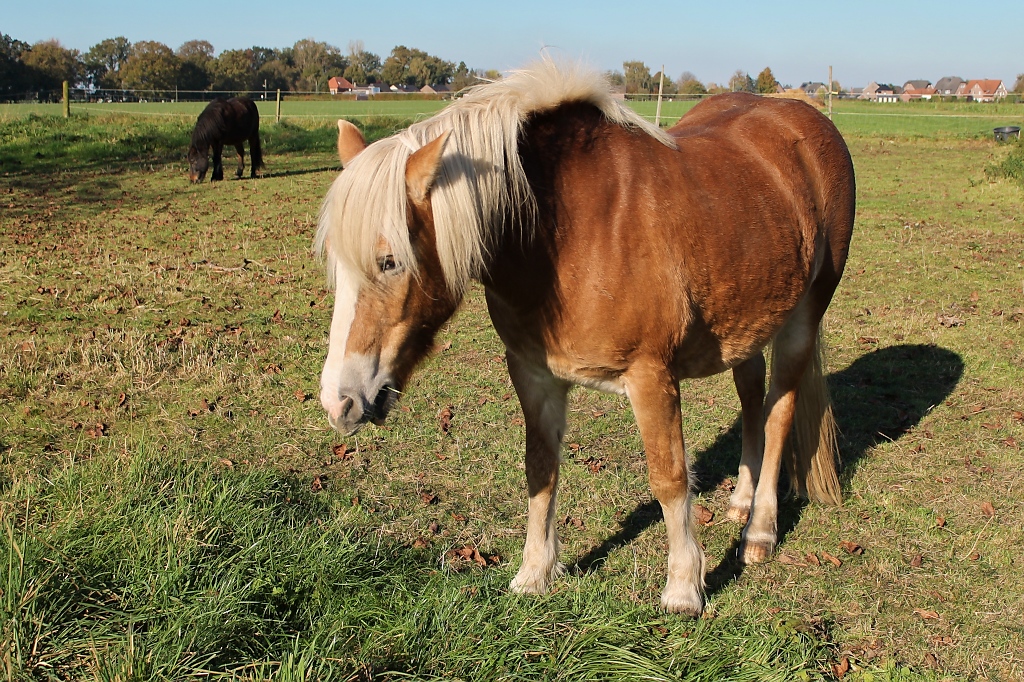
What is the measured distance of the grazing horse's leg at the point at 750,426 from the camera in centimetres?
A: 454

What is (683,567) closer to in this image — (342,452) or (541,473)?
(541,473)

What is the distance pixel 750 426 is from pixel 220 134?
17.0 m

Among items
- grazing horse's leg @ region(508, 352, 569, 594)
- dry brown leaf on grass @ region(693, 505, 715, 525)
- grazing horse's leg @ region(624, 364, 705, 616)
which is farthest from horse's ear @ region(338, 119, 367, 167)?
dry brown leaf on grass @ region(693, 505, 715, 525)

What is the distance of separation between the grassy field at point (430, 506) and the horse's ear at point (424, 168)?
1.51 m

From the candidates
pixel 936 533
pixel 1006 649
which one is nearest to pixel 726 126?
pixel 936 533

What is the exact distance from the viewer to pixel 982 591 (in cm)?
368

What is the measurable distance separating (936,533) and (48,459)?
5.20 meters

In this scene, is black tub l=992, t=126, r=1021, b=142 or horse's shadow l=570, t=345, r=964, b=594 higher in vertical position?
black tub l=992, t=126, r=1021, b=142

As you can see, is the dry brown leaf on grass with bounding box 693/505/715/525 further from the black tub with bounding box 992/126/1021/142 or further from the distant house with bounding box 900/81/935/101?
the distant house with bounding box 900/81/935/101

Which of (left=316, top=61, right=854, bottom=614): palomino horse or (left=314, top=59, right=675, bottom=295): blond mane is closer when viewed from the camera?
(left=314, top=59, right=675, bottom=295): blond mane

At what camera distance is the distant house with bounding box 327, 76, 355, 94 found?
Result: 77.7 m

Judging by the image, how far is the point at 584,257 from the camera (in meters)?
2.97

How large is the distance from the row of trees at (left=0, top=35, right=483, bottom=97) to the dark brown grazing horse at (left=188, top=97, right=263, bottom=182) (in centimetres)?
3764

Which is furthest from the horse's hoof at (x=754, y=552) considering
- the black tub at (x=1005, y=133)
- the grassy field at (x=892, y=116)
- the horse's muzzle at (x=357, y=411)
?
the black tub at (x=1005, y=133)
